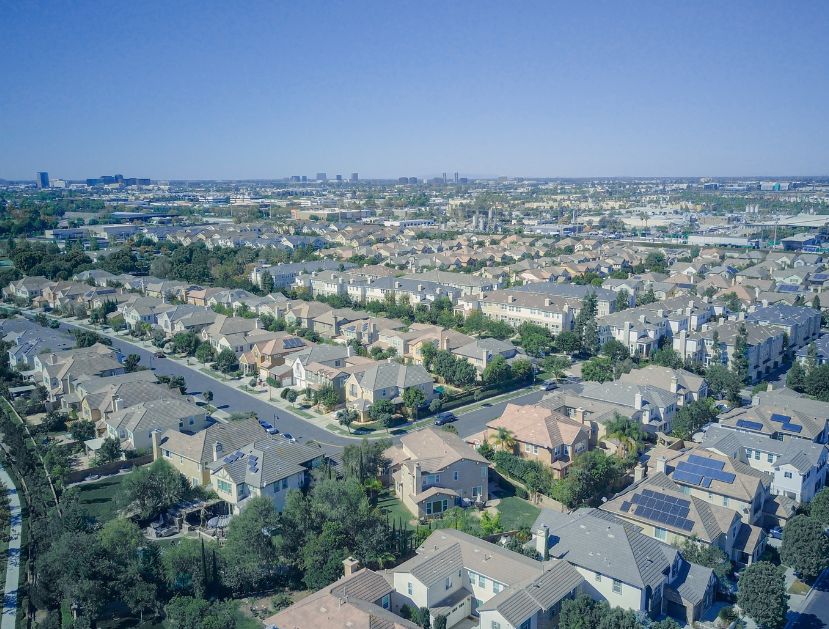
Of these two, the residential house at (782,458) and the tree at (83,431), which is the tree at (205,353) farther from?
the residential house at (782,458)

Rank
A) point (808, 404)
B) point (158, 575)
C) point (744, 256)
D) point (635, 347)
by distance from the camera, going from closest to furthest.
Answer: point (158, 575)
point (808, 404)
point (635, 347)
point (744, 256)

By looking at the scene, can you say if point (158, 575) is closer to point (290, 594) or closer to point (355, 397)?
point (290, 594)

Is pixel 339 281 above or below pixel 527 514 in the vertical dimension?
above

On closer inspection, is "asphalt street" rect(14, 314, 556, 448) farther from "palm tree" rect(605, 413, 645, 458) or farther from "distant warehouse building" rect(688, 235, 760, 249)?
"distant warehouse building" rect(688, 235, 760, 249)

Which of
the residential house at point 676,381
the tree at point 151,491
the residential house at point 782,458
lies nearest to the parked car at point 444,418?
the residential house at point 676,381

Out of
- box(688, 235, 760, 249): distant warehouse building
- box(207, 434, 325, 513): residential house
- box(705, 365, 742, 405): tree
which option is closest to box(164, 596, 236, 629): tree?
box(207, 434, 325, 513): residential house

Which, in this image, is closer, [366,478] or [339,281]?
[366,478]

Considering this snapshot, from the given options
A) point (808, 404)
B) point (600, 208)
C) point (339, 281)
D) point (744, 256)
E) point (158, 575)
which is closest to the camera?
point (158, 575)

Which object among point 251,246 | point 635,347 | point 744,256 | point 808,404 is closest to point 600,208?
point 744,256
